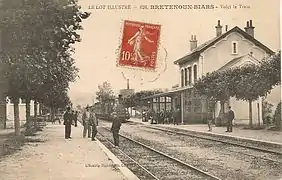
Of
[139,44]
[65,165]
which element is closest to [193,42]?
[139,44]

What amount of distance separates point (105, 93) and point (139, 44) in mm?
370

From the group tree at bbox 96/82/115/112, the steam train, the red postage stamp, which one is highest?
the red postage stamp

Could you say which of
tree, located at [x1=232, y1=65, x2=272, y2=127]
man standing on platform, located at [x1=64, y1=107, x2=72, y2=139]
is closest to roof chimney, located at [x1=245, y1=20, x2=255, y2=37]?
tree, located at [x1=232, y1=65, x2=272, y2=127]

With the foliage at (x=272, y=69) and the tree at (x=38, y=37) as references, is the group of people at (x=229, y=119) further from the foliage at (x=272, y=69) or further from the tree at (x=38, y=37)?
the tree at (x=38, y=37)

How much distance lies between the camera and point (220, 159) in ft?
12.6

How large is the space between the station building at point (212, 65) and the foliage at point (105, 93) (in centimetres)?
37

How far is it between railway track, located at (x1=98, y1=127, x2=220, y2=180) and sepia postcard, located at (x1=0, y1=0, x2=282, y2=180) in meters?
0.02

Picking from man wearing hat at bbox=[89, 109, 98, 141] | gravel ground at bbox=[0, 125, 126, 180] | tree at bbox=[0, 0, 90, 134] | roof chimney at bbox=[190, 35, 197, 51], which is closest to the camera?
gravel ground at bbox=[0, 125, 126, 180]

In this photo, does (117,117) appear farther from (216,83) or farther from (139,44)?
(216,83)

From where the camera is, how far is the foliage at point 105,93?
3520mm

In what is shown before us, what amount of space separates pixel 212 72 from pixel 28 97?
1739 millimetres

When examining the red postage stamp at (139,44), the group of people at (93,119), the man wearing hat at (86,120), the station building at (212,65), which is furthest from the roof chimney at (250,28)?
the man wearing hat at (86,120)

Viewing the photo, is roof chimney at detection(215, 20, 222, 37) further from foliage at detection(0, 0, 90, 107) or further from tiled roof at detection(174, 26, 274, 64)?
foliage at detection(0, 0, 90, 107)

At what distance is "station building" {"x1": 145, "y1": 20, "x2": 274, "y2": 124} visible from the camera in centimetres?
367
